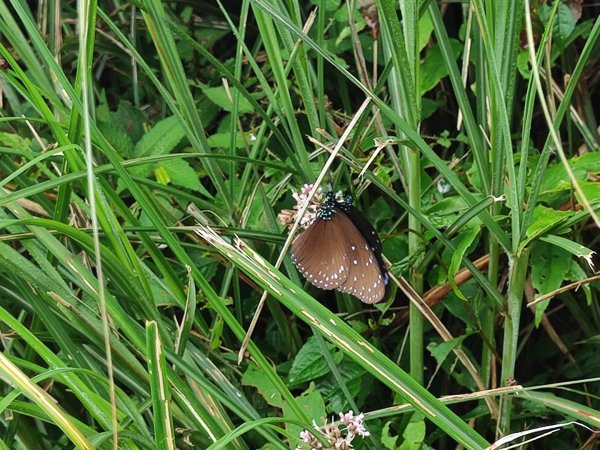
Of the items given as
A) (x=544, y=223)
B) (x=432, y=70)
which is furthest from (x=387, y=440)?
(x=432, y=70)

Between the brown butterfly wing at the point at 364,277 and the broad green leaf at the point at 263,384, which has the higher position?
the brown butterfly wing at the point at 364,277

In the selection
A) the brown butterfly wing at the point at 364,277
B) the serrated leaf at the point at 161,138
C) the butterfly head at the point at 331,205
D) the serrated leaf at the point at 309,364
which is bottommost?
the serrated leaf at the point at 309,364

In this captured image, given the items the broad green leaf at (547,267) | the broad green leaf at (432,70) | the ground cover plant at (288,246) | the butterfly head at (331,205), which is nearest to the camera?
the ground cover plant at (288,246)

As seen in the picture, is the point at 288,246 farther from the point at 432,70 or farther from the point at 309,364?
the point at 432,70

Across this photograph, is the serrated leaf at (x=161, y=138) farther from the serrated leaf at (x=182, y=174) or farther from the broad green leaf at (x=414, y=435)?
the broad green leaf at (x=414, y=435)

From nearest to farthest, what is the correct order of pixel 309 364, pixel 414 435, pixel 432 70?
1. pixel 414 435
2. pixel 309 364
3. pixel 432 70

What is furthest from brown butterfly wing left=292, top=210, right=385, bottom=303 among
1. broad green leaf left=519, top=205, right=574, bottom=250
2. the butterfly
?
broad green leaf left=519, top=205, right=574, bottom=250

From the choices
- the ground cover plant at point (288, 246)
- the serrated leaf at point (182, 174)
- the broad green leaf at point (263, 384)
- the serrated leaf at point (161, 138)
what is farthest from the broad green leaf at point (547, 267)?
the serrated leaf at point (161, 138)
